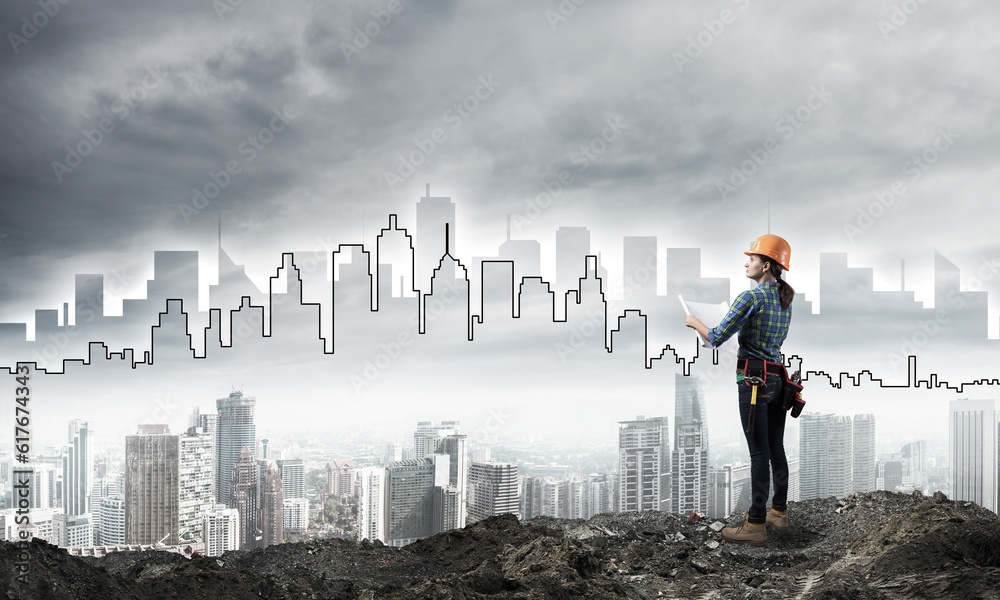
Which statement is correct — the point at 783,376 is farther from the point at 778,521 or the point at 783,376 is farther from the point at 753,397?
the point at 778,521

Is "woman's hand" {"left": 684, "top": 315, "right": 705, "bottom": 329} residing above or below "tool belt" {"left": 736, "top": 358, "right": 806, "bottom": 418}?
above

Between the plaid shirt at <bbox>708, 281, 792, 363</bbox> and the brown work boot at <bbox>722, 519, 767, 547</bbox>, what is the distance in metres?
1.85

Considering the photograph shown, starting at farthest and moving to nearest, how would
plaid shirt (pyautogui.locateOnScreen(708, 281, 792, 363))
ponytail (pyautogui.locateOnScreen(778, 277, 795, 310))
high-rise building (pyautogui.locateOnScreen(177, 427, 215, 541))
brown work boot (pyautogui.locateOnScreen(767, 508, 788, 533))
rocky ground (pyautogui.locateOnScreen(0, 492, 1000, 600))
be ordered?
high-rise building (pyautogui.locateOnScreen(177, 427, 215, 541))
brown work boot (pyautogui.locateOnScreen(767, 508, 788, 533))
ponytail (pyautogui.locateOnScreen(778, 277, 795, 310))
plaid shirt (pyautogui.locateOnScreen(708, 281, 792, 363))
rocky ground (pyautogui.locateOnScreen(0, 492, 1000, 600))

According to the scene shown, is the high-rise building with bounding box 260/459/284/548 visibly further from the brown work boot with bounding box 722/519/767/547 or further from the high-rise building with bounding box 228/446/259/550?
the brown work boot with bounding box 722/519/767/547

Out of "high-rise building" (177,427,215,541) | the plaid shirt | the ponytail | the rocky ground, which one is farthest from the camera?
"high-rise building" (177,427,215,541)

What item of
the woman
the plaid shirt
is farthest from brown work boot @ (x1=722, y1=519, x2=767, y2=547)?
the plaid shirt

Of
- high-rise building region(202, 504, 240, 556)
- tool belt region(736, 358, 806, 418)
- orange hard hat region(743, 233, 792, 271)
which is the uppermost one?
orange hard hat region(743, 233, 792, 271)

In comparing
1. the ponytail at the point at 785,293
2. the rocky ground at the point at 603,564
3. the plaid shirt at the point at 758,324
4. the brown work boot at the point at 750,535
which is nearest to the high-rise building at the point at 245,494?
the rocky ground at the point at 603,564

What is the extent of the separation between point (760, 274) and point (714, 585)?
3.21 m

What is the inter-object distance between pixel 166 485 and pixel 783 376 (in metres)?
9.37

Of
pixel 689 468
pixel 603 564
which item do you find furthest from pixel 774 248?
pixel 689 468

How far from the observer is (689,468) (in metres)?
10.9

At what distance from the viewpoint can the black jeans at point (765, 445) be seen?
23.4 ft

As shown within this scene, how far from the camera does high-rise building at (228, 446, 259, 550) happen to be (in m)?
11.0
